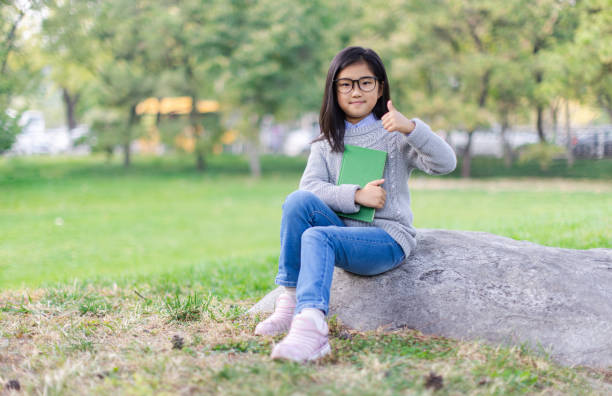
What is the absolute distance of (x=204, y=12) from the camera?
69.0ft

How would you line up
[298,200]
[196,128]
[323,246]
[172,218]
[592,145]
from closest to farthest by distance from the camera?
1. [323,246]
2. [298,200]
3. [172,218]
4. [196,128]
5. [592,145]

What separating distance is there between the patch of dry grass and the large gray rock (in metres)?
0.13

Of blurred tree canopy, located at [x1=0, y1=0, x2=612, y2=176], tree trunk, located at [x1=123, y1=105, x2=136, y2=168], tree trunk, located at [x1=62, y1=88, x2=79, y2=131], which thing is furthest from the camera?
tree trunk, located at [x1=62, y1=88, x2=79, y2=131]

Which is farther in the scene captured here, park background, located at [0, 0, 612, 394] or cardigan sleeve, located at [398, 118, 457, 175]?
cardigan sleeve, located at [398, 118, 457, 175]

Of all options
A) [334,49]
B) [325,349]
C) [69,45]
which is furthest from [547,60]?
[325,349]

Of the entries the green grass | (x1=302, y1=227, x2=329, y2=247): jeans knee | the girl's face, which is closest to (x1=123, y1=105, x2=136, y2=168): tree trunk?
the green grass

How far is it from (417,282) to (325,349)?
2.98 feet

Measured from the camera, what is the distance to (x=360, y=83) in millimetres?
3490

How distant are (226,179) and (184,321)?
19.2 meters

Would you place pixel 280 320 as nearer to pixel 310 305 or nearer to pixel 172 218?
pixel 310 305

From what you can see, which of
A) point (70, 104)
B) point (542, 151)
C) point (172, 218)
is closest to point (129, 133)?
point (172, 218)

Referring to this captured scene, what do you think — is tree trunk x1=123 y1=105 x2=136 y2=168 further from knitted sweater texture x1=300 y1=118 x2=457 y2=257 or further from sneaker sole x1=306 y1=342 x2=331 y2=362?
sneaker sole x1=306 y1=342 x2=331 y2=362

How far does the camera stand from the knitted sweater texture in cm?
326

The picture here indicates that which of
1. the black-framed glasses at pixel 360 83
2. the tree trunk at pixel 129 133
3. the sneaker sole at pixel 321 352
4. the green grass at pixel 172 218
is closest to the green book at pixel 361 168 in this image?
the black-framed glasses at pixel 360 83
